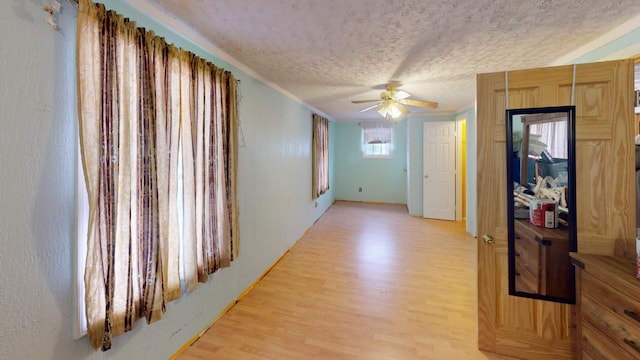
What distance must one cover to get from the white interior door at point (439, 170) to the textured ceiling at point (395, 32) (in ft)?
8.50

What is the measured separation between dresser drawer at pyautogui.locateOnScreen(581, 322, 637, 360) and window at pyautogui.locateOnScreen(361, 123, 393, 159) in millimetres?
5769

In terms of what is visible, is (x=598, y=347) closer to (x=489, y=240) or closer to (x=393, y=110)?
(x=489, y=240)

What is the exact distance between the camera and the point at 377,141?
698 cm

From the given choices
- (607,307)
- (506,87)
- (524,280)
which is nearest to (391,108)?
(506,87)

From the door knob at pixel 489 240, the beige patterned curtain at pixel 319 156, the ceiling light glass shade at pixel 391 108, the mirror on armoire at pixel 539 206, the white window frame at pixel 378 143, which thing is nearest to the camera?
the mirror on armoire at pixel 539 206

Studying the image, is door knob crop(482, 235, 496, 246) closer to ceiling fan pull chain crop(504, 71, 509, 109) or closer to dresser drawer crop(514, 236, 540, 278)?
dresser drawer crop(514, 236, 540, 278)

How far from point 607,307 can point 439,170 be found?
14.2ft

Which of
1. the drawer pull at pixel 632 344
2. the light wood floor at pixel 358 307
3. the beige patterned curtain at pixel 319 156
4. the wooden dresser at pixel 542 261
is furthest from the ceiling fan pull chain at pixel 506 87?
the beige patterned curtain at pixel 319 156

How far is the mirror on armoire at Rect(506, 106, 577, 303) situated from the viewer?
5.23 ft

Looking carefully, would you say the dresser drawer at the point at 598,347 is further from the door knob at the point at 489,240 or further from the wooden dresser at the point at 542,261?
the door knob at the point at 489,240

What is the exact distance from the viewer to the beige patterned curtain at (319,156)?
4859mm

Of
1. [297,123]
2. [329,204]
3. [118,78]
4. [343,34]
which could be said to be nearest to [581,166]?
[343,34]

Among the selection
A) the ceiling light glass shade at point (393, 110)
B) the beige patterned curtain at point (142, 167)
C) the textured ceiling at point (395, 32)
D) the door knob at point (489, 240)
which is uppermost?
the textured ceiling at point (395, 32)

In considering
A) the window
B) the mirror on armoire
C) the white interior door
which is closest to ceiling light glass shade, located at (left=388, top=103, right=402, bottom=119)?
the mirror on armoire
